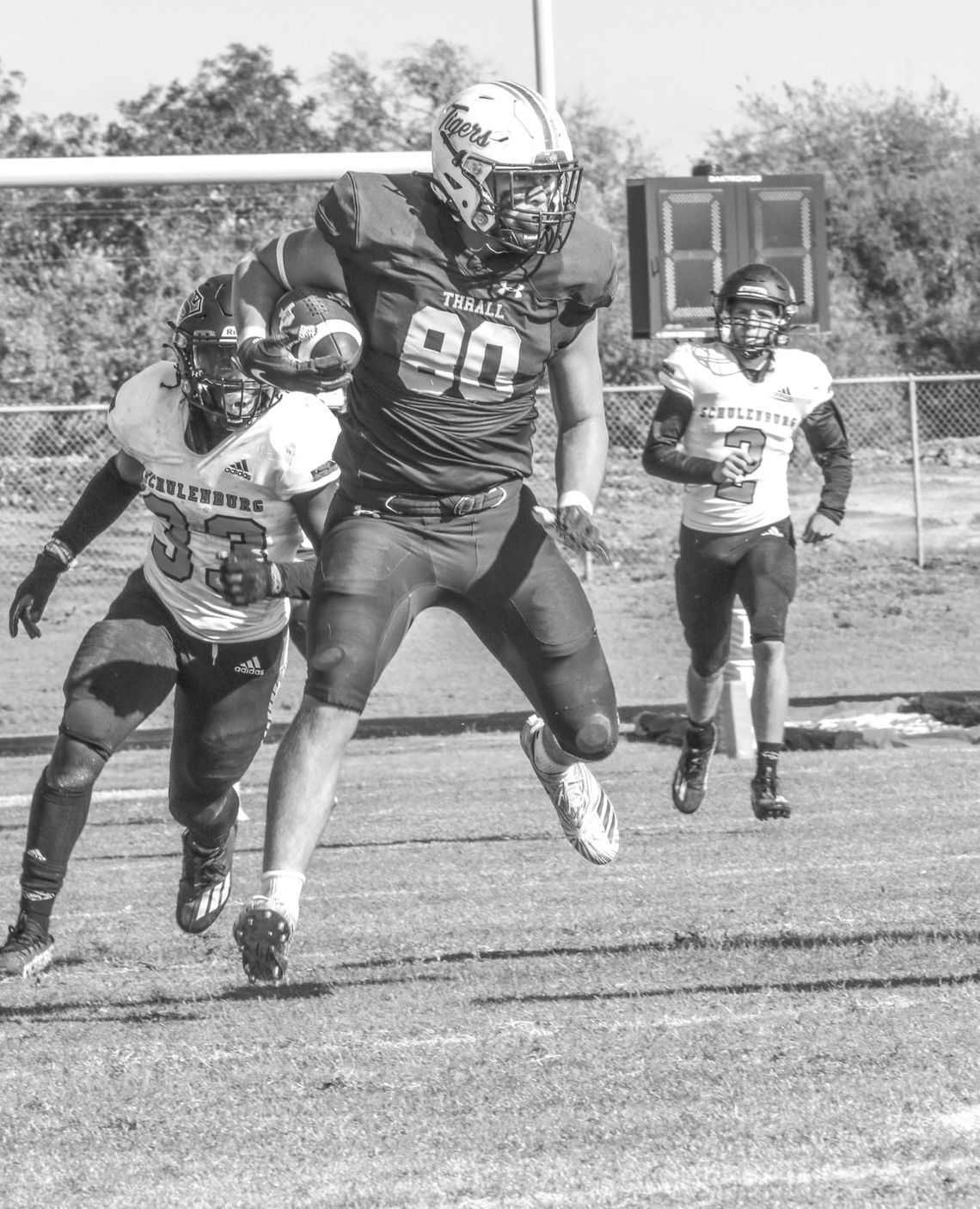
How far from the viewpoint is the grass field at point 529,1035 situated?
2.85 m

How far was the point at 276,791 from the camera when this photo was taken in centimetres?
386

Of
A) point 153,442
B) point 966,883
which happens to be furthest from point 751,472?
point 153,442

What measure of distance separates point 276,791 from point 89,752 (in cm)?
104

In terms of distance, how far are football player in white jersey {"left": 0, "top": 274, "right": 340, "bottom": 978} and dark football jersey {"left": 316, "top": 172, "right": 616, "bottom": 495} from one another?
2.03ft

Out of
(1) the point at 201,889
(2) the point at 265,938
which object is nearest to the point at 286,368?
(2) the point at 265,938

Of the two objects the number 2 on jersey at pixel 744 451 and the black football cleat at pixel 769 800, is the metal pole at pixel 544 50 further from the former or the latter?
the black football cleat at pixel 769 800

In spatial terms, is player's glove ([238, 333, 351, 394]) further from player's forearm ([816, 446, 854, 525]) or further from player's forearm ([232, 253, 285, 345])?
player's forearm ([816, 446, 854, 525])

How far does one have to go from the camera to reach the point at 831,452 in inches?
309

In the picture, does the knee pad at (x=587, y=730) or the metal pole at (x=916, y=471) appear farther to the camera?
the metal pole at (x=916, y=471)

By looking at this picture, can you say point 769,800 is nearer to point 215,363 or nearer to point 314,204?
point 215,363

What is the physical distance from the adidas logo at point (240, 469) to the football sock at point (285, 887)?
1.42m

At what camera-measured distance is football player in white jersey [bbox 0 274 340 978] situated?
473 cm

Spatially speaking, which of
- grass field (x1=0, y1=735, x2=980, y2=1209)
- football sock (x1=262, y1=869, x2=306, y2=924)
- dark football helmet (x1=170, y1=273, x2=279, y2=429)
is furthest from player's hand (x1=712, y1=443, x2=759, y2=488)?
football sock (x1=262, y1=869, x2=306, y2=924)

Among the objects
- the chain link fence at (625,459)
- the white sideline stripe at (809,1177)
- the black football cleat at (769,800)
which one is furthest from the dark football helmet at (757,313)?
the chain link fence at (625,459)
